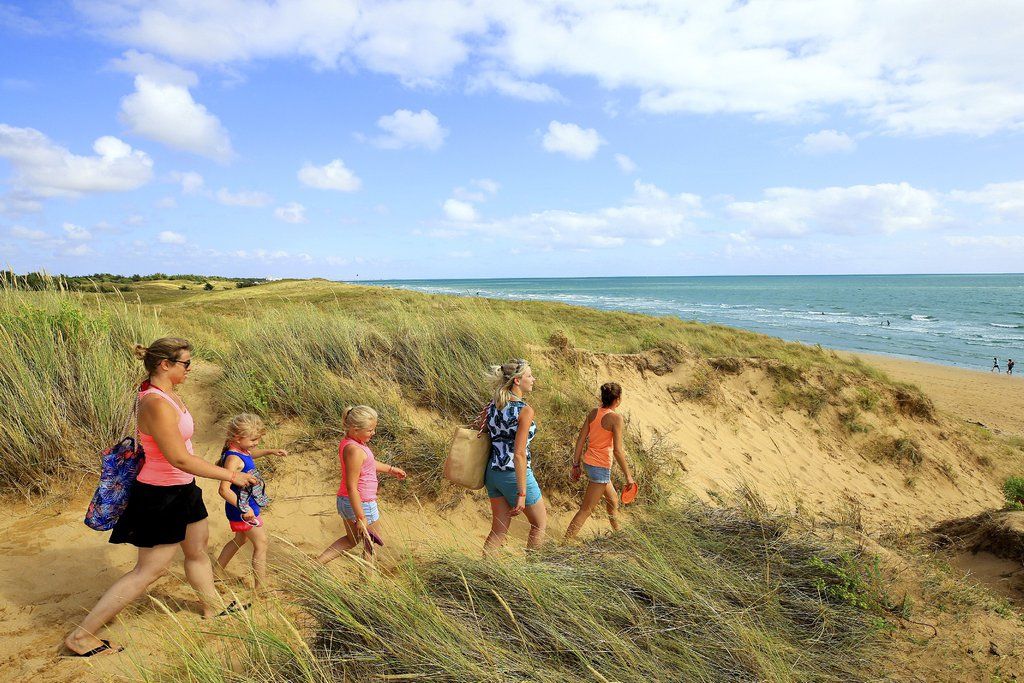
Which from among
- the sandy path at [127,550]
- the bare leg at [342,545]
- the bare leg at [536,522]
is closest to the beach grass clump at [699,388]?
the sandy path at [127,550]

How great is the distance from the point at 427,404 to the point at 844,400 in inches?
362

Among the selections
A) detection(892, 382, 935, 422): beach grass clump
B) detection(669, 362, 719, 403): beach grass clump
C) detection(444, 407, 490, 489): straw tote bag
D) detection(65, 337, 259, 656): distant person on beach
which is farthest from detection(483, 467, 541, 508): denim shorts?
detection(892, 382, 935, 422): beach grass clump

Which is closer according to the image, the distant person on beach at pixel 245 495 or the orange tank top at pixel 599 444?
the distant person on beach at pixel 245 495

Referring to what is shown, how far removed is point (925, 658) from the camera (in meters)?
3.15

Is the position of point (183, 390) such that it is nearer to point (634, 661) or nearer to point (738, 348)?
point (634, 661)

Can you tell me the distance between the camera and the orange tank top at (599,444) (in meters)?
5.09

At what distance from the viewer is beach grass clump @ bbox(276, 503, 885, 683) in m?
2.75

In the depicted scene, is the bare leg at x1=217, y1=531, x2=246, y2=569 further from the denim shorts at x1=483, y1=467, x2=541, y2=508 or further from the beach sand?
the denim shorts at x1=483, y1=467, x2=541, y2=508

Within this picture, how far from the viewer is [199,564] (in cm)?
371

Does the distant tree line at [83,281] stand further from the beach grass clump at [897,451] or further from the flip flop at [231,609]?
the beach grass clump at [897,451]

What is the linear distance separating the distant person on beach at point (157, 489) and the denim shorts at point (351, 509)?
800 mm

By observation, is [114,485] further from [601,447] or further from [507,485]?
[601,447]

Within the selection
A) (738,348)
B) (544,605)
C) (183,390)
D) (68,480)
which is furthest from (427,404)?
(738,348)

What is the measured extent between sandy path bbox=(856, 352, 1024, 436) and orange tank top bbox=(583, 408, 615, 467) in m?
15.4
